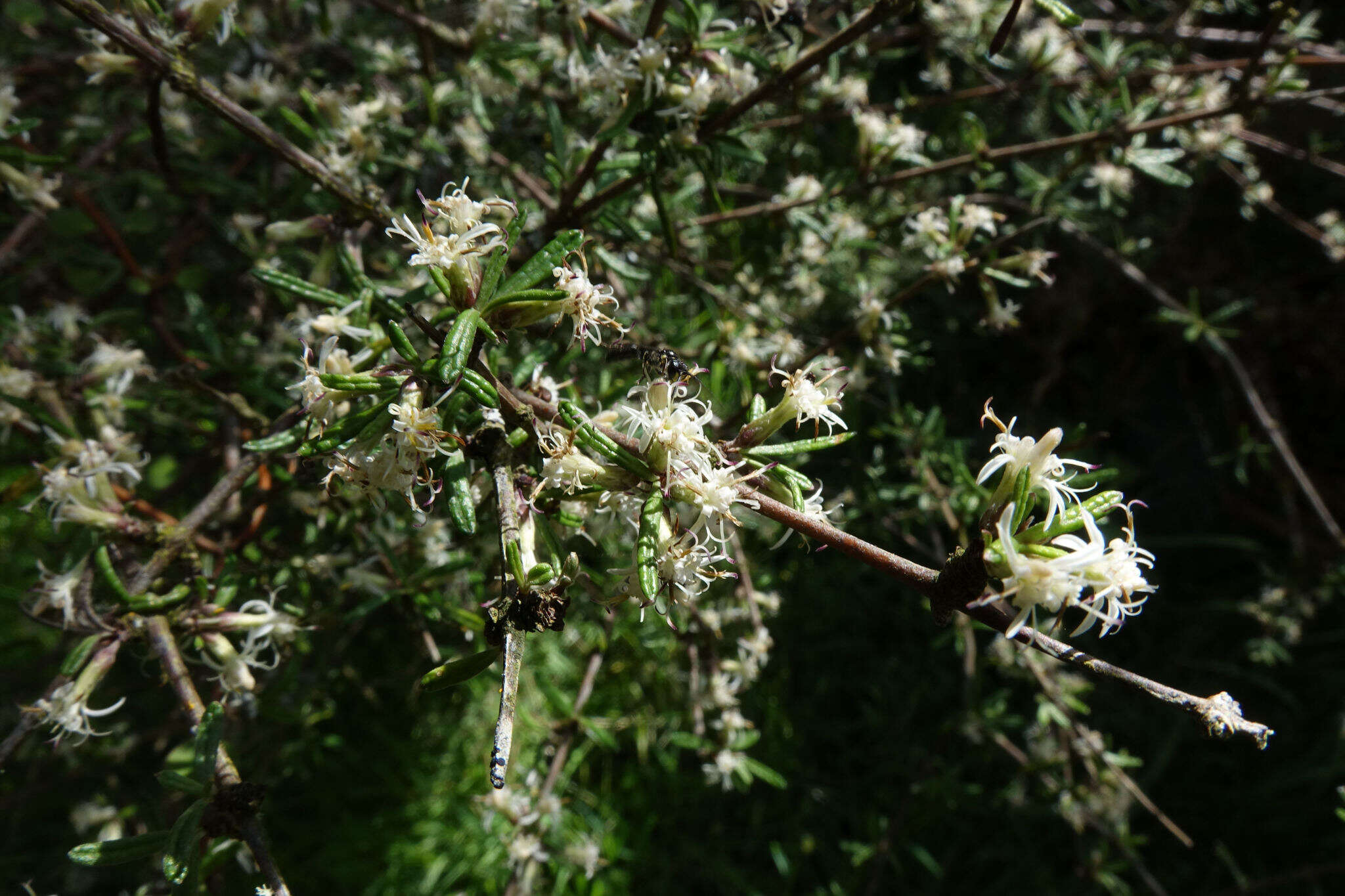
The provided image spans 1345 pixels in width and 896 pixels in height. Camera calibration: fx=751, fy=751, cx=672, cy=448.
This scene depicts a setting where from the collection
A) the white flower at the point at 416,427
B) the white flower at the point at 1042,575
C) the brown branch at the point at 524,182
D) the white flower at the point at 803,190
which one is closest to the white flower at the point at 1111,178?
the white flower at the point at 803,190

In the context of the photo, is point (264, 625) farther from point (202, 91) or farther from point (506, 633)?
point (202, 91)

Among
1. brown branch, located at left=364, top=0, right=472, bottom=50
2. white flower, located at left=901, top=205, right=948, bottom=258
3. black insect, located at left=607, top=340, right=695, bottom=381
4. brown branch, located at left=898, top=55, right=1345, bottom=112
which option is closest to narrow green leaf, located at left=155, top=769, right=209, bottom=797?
black insect, located at left=607, top=340, right=695, bottom=381

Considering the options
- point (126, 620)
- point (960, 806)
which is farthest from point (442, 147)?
point (960, 806)

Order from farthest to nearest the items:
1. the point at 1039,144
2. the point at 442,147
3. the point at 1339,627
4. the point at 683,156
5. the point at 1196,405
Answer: the point at 1196,405 → the point at 1339,627 → the point at 442,147 → the point at 1039,144 → the point at 683,156

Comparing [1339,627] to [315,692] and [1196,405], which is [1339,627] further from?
[315,692]

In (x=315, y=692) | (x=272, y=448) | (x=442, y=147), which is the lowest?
(x=315, y=692)

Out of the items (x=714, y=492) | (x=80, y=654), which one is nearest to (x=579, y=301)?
(x=714, y=492)

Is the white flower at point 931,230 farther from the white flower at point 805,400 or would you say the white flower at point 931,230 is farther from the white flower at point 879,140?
the white flower at point 805,400

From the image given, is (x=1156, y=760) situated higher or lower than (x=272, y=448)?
lower
